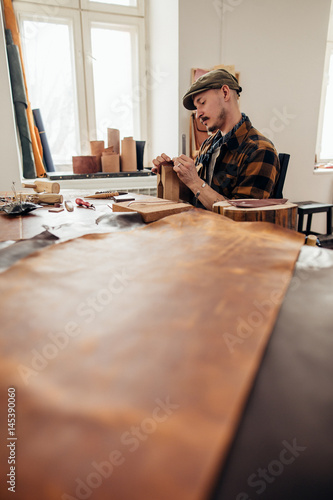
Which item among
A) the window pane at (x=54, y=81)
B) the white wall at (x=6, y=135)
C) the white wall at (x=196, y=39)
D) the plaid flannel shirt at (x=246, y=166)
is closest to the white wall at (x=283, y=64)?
the white wall at (x=196, y=39)

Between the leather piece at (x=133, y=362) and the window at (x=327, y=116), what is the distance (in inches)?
186

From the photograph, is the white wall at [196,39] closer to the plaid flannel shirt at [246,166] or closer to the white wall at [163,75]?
the white wall at [163,75]

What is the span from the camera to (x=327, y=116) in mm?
4590

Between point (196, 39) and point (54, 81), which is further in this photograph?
point (54, 81)

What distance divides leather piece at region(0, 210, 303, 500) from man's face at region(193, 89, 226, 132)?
1488mm

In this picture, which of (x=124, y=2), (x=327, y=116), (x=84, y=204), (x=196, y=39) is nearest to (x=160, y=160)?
(x=84, y=204)

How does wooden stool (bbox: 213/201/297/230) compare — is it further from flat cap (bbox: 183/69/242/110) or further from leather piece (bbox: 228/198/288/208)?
flat cap (bbox: 183/69/242/110)

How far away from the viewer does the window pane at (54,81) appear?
3.27 meters

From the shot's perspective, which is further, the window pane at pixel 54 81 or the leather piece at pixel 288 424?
the window pane at pixel 54 81

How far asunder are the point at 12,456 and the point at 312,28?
4480 millimetres

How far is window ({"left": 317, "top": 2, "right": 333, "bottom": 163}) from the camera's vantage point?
437cm

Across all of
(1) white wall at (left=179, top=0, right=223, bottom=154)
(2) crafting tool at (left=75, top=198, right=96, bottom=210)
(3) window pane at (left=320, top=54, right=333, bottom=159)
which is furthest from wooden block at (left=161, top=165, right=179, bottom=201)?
(3) window pane at (left=320, top=54, right=333, bottom=159)

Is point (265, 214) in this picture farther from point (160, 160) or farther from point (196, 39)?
point (196, 39)

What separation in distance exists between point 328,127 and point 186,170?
421 cm
